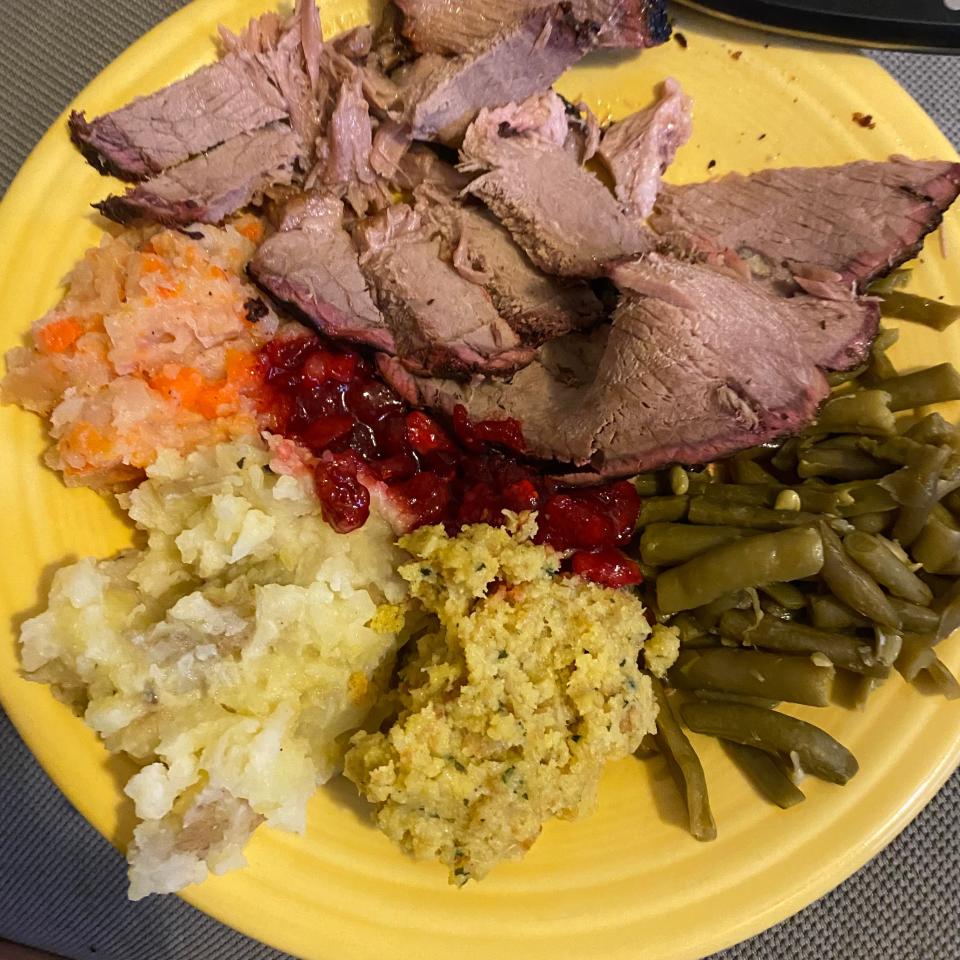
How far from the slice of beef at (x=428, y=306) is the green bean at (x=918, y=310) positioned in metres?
1.26

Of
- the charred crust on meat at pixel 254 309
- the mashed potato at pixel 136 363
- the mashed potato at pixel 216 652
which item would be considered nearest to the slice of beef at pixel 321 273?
the charred crust on meat at pixel 254 309

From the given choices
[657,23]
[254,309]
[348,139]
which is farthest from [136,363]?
[657,23]

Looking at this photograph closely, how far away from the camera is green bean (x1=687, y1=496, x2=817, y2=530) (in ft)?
7.38

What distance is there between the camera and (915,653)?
2.29 meters

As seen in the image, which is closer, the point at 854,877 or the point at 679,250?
the point at 679,250

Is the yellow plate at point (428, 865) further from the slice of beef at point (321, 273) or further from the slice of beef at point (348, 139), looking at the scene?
the slice of beef at point (321, 273)

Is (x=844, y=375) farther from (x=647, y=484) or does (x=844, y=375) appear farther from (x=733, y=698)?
(x=733, y=698)

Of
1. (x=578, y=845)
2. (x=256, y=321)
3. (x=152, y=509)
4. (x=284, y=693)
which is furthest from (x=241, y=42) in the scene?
(x=578, y=845)

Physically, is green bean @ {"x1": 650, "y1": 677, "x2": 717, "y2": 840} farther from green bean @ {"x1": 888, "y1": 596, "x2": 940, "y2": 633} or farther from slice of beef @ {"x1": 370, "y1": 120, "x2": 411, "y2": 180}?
slice of beef @ {"x1": 370, "y1": 120, "x2": 411, "y2": 180}

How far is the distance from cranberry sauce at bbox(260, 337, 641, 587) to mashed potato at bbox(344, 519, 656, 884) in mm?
165

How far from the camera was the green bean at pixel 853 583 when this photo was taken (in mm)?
2174

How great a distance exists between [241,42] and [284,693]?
2150mm

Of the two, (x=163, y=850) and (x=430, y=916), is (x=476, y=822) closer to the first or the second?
(x=430, y=916)

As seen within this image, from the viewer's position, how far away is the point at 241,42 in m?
2.53
